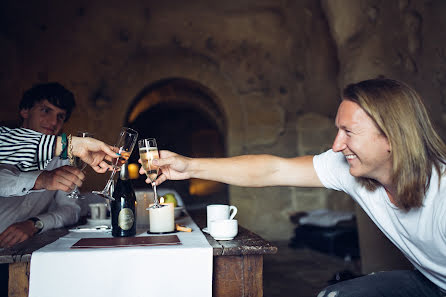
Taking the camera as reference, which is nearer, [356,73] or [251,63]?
[356,73]

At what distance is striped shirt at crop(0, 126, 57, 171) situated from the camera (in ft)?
5.65

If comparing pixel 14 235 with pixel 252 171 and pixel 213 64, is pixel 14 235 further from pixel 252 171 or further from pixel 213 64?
pixel 213 64

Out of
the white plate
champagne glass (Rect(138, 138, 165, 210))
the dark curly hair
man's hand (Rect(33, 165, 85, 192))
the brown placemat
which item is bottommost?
the brown placemat

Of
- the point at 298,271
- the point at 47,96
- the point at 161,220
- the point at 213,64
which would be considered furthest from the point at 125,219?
the point at 213,64

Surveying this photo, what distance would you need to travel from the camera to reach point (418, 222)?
148 centimetres

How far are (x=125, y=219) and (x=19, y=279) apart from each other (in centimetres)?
50

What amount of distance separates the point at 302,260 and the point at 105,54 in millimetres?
3563

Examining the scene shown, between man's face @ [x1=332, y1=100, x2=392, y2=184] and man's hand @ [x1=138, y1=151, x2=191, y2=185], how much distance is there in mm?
689

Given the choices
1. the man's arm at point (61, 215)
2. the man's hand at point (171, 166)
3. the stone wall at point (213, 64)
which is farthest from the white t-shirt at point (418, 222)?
the stone wall at point (213, 64)

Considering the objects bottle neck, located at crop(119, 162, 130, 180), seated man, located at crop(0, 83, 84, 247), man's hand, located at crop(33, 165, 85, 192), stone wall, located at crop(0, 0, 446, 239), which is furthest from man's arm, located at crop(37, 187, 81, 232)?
stone wall, located at crop(0, 0, 446, 239)

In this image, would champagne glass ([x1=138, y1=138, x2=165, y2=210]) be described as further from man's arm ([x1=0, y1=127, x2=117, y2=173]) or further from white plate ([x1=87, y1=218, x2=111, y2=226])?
white plate ([x1=87, y1=218, x2=111, y2=226])

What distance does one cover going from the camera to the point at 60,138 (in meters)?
1.75

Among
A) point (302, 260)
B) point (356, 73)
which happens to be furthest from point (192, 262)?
point (302, 260)

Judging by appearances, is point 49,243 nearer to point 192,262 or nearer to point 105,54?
point 192,262
